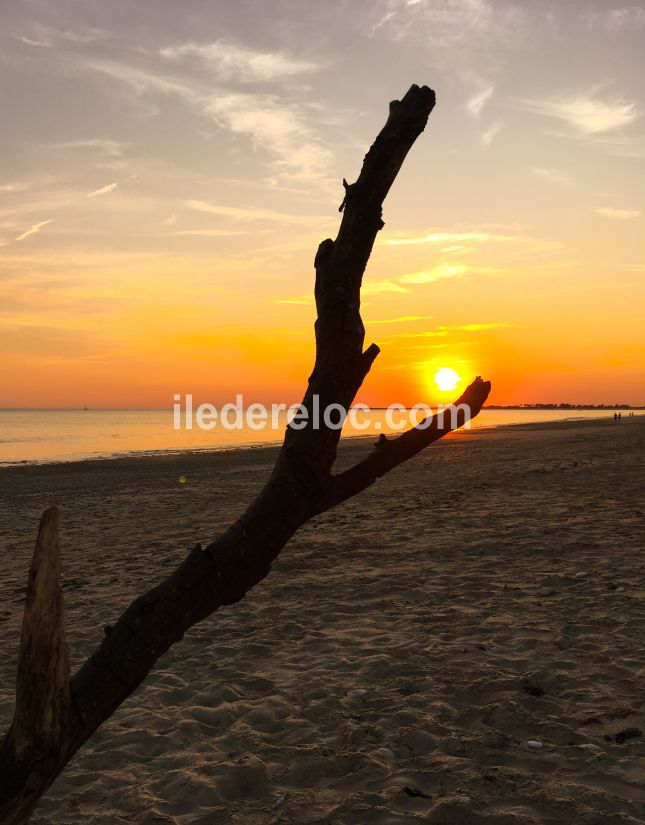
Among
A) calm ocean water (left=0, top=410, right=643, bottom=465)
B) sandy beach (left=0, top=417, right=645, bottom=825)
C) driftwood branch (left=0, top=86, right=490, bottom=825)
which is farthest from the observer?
calm ocean water (left=0, top=410, right=643, bottom=465)

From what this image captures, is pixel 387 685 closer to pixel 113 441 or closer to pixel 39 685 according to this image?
pixel 39 685

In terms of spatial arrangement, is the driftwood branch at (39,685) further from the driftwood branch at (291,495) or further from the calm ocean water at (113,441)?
the calm ocean water at (113,441)

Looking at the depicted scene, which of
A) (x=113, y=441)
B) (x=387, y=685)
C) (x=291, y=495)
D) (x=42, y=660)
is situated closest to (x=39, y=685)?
(x=42, y=660)

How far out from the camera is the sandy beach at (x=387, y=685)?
4.38 meters

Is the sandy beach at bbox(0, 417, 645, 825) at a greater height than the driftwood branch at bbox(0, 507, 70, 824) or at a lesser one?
lesser

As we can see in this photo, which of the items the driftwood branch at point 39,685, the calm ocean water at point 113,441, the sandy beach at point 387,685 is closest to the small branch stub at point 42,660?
the driftwood branch at point 39,685

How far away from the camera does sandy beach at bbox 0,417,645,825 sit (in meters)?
4.38

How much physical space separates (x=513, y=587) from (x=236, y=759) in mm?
4922

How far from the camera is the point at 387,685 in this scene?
6.00 m

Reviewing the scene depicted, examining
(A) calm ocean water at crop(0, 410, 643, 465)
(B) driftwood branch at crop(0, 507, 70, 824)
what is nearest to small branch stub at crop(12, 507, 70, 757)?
(B) driftwood branch at crop(0, 507, 70, 824)

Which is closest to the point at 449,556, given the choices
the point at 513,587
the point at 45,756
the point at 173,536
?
the point at 513,587

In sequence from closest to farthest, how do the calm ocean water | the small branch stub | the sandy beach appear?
the small branch stub, the sandy beach, the calm ocean water

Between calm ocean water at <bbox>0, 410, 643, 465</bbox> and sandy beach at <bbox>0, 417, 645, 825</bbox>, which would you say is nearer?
sandy beach at <bbox>0, 417, 645, 825</bbox>

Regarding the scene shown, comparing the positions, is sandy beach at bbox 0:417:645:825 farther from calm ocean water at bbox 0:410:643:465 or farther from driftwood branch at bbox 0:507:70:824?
calm ocean water at bbox 0:410:643:465
